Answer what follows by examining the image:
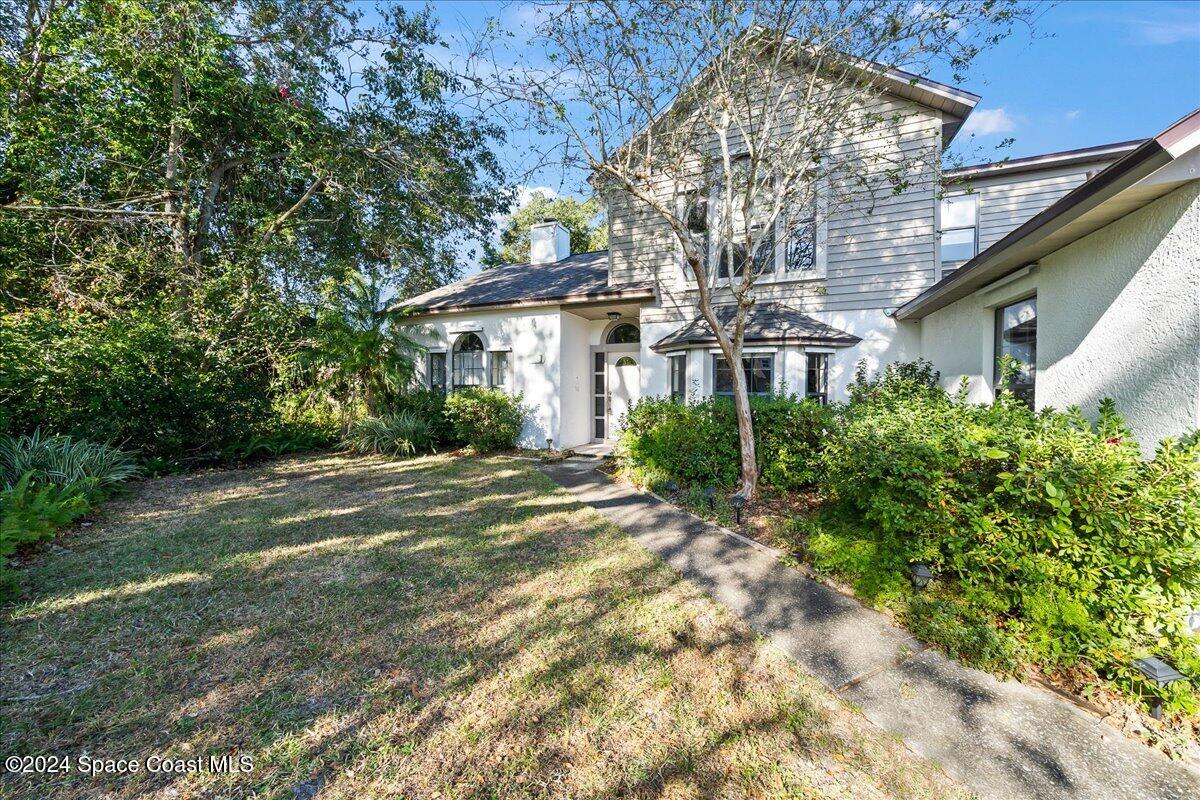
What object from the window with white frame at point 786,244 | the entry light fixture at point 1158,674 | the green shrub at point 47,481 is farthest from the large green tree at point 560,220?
the entry light fixture at point 1158,674

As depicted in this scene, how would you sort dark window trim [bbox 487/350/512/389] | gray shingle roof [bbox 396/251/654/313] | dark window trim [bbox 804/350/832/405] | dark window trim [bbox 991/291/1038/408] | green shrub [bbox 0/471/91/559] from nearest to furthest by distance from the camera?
green shrub [bbox 0/471/91/559]
dark window trim [bbox 991/291/1038/408]
dark window trim [bbox 804/350/832/405]
gray shingle roof [bbox 396/251/654/313]
dark window trim [bbox 487/350/512/389]

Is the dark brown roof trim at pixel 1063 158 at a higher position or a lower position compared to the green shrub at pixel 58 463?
higher

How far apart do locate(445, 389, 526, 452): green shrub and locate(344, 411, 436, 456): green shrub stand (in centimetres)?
84

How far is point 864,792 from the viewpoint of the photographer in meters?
1.91

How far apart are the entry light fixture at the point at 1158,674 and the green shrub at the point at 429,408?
1065 cm

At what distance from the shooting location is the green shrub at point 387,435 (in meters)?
9.91

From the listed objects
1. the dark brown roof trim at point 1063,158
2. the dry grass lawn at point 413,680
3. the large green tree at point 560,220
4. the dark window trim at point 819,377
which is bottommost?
the dry grass lawn at point 413,680

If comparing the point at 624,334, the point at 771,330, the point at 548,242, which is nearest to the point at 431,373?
the point at 624,334

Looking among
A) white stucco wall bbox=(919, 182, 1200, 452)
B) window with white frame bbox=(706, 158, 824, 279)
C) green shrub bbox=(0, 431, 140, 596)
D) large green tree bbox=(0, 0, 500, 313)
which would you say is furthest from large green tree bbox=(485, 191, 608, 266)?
white stucco wall bbox=(919, 182, 1200, 452)

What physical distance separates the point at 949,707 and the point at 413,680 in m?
3.08

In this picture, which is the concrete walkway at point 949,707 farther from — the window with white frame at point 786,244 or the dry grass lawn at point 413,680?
the window with white frame at point 786,244

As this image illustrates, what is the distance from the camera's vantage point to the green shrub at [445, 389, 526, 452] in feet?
33.0

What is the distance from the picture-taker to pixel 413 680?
8.48 feet

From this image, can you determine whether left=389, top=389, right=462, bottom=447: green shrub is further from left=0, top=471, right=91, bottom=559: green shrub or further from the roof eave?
the roof eave
